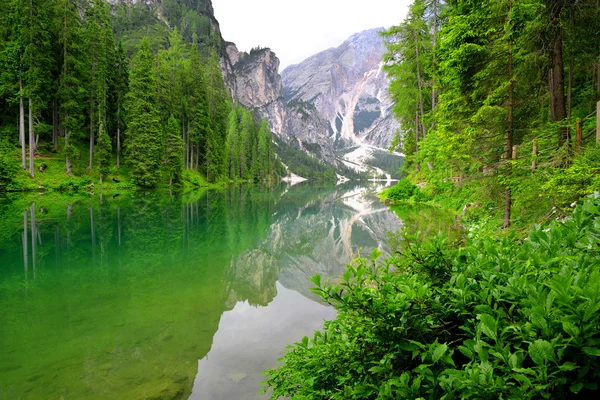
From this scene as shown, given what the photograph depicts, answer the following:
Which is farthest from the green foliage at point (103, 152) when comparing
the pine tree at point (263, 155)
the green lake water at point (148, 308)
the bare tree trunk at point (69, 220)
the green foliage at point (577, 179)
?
the pine tree at point (263, 155)

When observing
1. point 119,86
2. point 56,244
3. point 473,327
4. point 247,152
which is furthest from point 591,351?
point 247,152

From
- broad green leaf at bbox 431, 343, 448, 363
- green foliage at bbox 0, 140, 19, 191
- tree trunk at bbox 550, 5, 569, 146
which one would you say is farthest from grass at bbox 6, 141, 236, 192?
tree trunk at bbox 550, 5, 569, 146

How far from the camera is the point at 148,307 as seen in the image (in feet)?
21.4

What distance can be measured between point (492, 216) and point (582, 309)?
1023 centimetres

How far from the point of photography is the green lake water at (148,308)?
4379mm

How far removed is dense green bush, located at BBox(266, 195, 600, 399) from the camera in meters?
1.26

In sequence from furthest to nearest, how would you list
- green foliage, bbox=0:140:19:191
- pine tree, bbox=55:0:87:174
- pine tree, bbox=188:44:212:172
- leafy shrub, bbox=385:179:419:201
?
pine tree, bbox=188:44:212:172 → pine tree, bbox=55:0:87:174 → leafy shrub, bbox=385:179:419:201 → green foliage, bbox=0:140:19:191

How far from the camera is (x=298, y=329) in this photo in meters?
6.32

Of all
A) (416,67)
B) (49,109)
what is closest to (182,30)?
(49,109)

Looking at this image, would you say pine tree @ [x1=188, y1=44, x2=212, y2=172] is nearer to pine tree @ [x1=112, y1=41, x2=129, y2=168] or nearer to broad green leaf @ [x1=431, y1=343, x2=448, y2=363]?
pine tree @ [x1=112, y1=41, x2=129, y2=168]

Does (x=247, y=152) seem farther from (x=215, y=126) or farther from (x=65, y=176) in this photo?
(x=65, y=176)

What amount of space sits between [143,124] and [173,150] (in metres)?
4.40

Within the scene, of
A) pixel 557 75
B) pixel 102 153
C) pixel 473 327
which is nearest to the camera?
pixel 473 327

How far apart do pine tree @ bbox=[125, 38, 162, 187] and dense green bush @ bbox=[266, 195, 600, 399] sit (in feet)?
127
